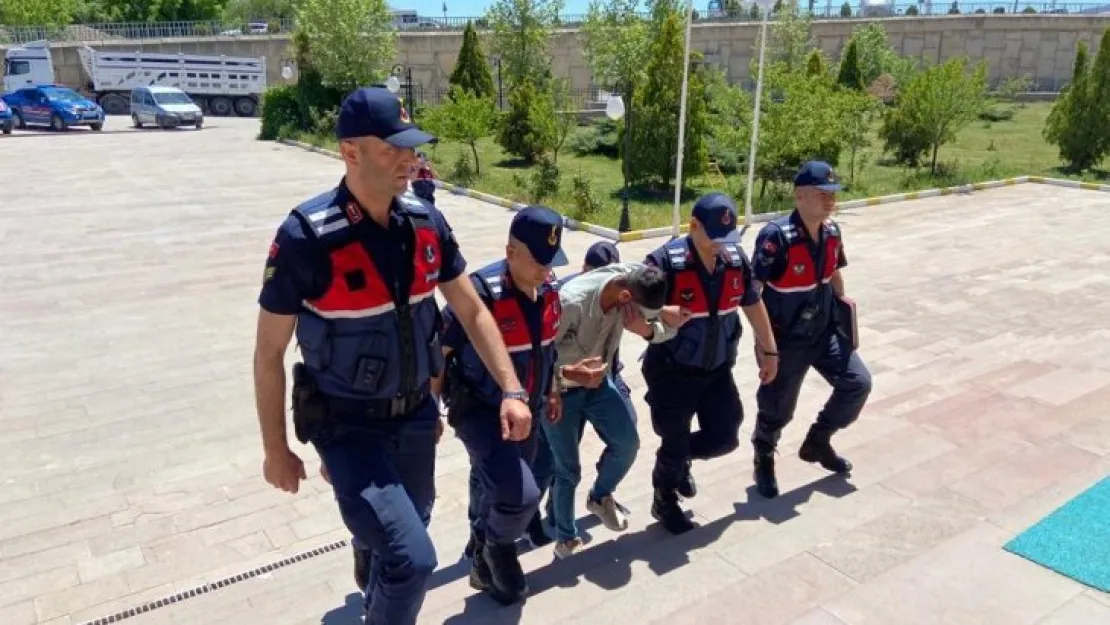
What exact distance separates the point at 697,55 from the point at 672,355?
1637 centimetres

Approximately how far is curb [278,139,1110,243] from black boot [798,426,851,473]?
765cm

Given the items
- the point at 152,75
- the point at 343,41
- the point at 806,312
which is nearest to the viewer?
the point at 806,312

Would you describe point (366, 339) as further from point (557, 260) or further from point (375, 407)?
point (557, 260)

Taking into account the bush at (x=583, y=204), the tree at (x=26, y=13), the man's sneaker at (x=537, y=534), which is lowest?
the man's sneaker at (x=537, y=534)

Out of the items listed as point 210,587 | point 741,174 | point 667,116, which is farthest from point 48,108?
point 210,587

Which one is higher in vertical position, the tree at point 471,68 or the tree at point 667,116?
the tree at point 471,68

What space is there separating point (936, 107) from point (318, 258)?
18072 millimetres

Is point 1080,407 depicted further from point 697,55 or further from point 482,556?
point 697,55

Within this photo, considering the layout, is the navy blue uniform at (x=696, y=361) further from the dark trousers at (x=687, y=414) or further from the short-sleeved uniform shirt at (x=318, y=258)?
the short-sleeved uniform shirt at (x=318, y=258)

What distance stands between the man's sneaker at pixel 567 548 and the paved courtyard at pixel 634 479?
0.22 feet

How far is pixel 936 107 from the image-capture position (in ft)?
58.2

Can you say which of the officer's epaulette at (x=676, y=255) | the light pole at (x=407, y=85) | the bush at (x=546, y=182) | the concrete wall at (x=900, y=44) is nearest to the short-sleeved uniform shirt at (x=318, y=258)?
the officer's epaulette at (x=676, y=255)

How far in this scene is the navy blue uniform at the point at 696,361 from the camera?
3861 mm

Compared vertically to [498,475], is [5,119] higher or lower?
higher
